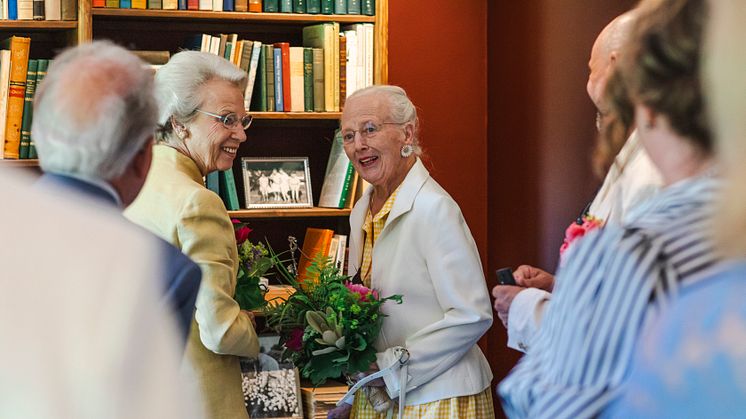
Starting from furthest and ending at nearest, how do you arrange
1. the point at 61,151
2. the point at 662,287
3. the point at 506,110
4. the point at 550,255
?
1. the point at 506,110
2. the point at 550,255
3. the point at 61,151
4. the point at 662,287

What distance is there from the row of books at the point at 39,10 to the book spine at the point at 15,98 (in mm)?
92

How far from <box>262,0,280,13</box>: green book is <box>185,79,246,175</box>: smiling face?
132cm

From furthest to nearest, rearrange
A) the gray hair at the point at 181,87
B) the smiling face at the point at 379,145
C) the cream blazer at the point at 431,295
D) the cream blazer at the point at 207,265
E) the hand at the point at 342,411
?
1. the smiling face at the point at 379,145
2. the hand at the point at 342,411
3. the cream blazer at the point at 431,295
4. the gray hair at the point at 181,87
5. the cream blazer at the point at 207,265

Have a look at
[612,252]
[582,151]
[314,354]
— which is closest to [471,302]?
[314,354]

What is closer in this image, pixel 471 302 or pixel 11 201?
pixel 11 201

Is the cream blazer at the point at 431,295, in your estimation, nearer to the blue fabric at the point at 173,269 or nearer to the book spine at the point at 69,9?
the blue fabric at the point at 173,269

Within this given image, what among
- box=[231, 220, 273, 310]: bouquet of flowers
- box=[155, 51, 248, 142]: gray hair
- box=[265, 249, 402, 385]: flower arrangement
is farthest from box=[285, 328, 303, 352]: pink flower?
box=[155, 51, 248, 142]: gray hair

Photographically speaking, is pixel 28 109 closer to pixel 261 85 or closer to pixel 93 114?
pixel 261 85

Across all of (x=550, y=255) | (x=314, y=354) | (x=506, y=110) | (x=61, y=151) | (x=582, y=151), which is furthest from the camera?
(x=506, y=110)

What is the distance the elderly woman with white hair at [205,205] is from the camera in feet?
8.43

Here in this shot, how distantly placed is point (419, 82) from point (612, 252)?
379 cm

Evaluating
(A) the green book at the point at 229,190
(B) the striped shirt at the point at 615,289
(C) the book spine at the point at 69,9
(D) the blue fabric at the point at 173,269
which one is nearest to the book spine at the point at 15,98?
(C) the book spine at the point at 69,9

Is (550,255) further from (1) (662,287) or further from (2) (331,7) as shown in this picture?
(1) (662,287)

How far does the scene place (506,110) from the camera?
4863mm
